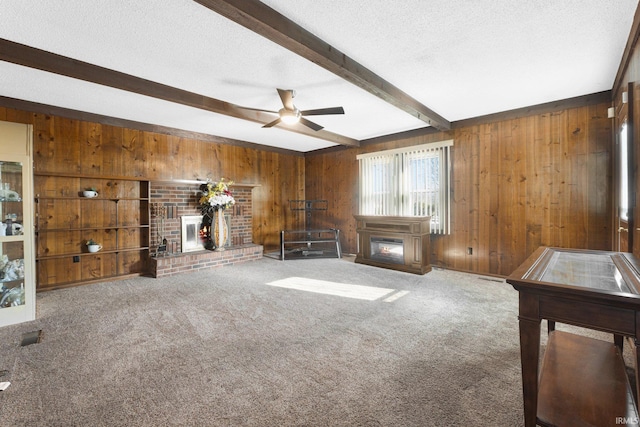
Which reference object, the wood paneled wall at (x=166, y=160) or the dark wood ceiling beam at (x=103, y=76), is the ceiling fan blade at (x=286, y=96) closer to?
the dark wood ceiling beam at (x=103, y=76)

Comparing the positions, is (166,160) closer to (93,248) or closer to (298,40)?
(93,248)

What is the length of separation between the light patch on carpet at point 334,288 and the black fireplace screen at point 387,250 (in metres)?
1.23

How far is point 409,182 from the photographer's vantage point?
5316 mm

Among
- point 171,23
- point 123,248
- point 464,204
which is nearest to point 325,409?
point 171,23

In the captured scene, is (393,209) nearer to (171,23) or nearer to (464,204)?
(464,204)

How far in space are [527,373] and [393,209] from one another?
4.38 metres

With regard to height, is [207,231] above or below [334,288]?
above

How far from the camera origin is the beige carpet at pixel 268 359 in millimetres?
1532

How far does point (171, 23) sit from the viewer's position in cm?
215

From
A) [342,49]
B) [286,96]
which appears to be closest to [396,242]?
[286,96]

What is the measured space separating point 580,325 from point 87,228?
533 cm

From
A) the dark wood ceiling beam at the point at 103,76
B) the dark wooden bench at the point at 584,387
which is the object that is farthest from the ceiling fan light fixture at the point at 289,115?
the dark wooden bench at the point at 584,387

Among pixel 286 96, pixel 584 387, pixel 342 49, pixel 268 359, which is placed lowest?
pixel 268 359

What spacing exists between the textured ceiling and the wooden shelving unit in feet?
3.91
